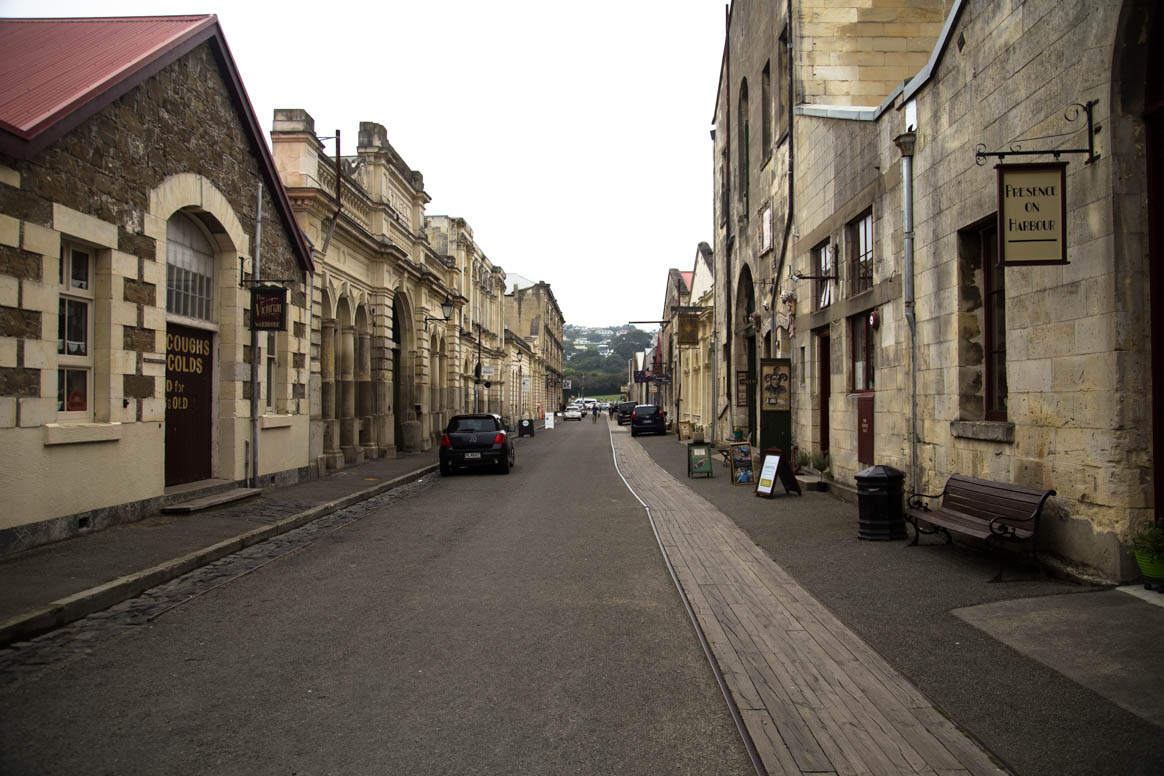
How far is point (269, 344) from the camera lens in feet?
48.2

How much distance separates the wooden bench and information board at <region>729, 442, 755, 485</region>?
7332 millimetres

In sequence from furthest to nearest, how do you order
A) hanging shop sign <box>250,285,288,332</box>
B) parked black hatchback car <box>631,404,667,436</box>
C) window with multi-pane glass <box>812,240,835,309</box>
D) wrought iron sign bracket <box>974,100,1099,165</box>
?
parked black hatchback car <box>631,404,667,436</box>
window with multi-pane glass <box>812,240,835,309</box>
hanging shop sign <box>250,285,288,332</box>
wrought iron sign bracket <box>974,100,1099,165</box>

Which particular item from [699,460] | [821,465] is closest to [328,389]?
[699,460]

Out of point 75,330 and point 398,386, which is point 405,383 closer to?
point 398,386

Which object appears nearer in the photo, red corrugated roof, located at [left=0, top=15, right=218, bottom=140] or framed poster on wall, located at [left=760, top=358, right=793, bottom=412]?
red corrugated roof, located at [left=0, top=15, right=218, bottom=140]

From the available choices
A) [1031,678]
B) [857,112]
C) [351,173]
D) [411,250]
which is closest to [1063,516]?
[1031,678]

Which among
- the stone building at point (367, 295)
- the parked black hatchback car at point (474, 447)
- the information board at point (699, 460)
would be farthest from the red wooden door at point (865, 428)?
the stone building at point (367, 295)

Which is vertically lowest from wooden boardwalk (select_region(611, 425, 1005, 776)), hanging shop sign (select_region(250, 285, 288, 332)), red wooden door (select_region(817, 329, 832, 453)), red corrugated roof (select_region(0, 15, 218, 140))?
wooden boardwalk (select_region(611, 425, 1005, 776))

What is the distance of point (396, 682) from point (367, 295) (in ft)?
66.0

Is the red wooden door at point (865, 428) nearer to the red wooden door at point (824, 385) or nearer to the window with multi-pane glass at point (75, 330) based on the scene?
the red wooden door at point (824, 385)

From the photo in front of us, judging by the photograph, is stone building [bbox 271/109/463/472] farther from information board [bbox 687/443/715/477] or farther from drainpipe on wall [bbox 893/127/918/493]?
drainpipe on wall [bbox 893/127/918/493]

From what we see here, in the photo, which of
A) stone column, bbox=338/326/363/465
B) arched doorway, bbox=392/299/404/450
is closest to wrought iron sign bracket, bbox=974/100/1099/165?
stone column, bbox=338/326/363/465

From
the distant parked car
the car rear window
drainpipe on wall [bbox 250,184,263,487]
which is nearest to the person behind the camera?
drainpipe on wall [bbox 250,184,263,487]

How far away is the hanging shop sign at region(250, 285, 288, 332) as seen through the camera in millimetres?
13422
